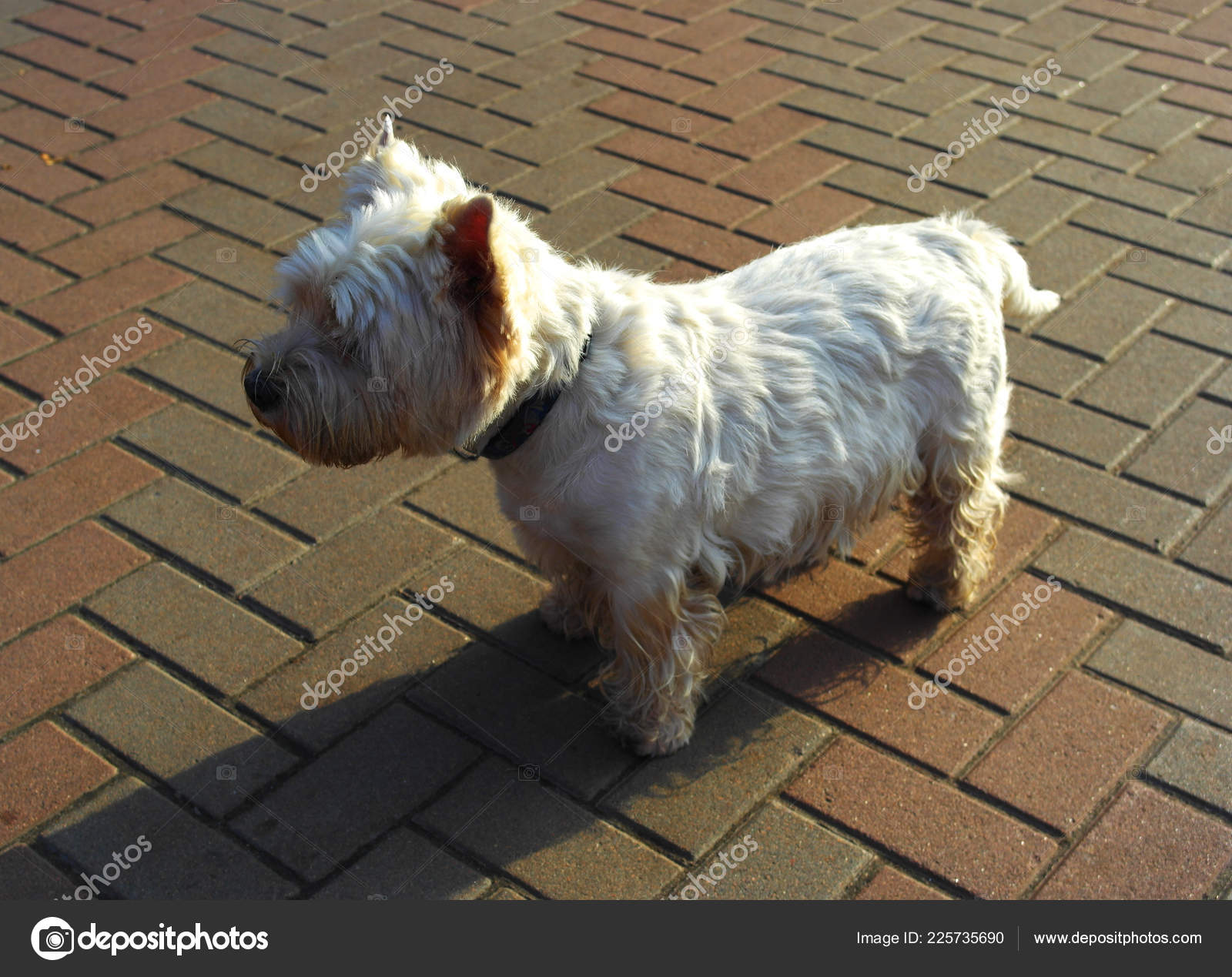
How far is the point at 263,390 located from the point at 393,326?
33 cm

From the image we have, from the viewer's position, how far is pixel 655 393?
2.76m

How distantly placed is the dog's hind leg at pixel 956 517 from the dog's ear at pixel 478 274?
143 cm

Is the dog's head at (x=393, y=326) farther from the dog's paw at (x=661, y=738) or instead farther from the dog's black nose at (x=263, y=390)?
the dog's paw at (x=661, y=738)

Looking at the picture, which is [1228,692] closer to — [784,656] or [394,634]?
[784,656]

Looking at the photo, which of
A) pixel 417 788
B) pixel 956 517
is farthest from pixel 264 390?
pixel 956 517

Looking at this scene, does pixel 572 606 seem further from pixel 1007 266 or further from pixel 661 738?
pixel 1007 266

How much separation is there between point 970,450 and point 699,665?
3.27 feet

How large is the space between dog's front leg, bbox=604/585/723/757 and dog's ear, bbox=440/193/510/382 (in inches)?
30.4

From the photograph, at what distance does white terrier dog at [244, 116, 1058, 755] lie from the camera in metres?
2.48

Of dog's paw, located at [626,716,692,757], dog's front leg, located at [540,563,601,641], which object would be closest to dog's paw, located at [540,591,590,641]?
dog's front leg, located at [540,563,601,641]

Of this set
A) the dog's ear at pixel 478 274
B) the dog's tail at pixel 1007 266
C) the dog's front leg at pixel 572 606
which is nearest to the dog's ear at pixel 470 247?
the dog's ear at pixel 478 274

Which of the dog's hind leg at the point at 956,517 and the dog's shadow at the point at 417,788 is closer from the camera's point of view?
the dog's shadow at the point at 417,788

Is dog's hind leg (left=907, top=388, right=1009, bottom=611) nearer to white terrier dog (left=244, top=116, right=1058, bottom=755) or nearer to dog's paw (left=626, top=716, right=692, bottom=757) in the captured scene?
white terrier dog (left=244, top=116, right=1058, bottom=755)

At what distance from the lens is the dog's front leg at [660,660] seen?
114 inches
